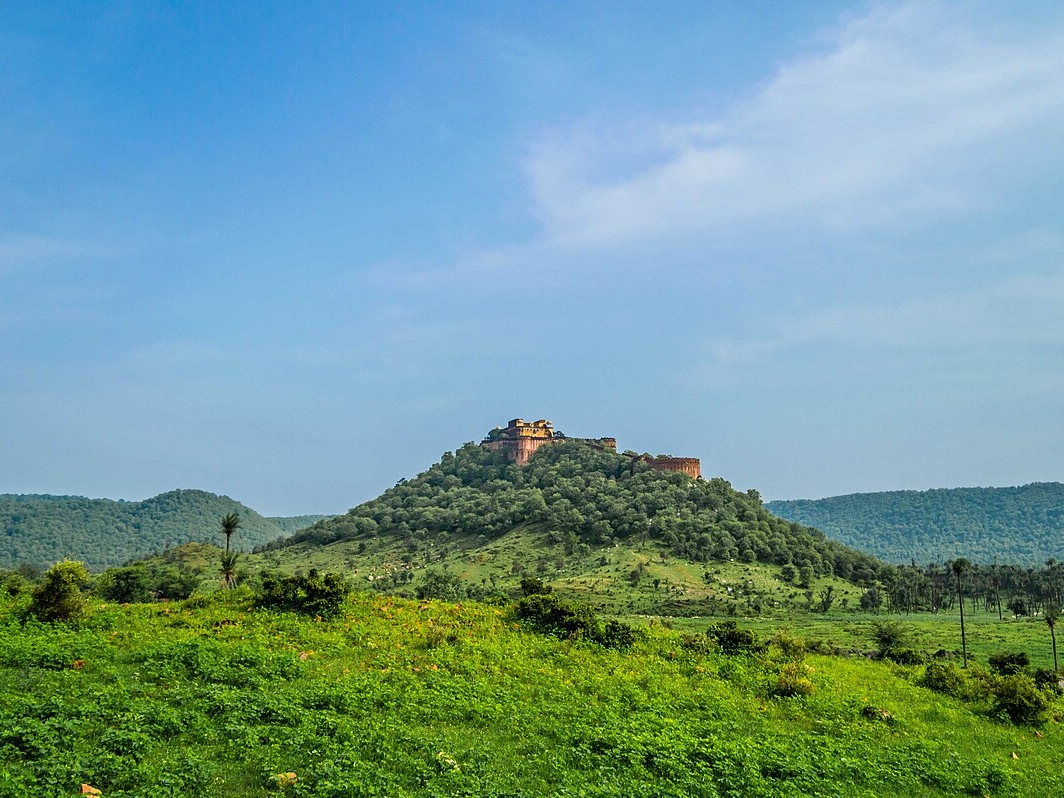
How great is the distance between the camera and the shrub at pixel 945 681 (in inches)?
1240

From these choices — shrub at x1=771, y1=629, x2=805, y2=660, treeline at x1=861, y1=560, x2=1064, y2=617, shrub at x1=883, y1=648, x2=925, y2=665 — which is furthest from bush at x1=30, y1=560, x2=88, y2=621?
treeline at x1=861, y1=560, x2=1064, y2=617

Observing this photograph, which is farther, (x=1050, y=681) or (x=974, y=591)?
(x=974, y=591)

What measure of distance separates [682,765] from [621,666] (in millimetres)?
9182

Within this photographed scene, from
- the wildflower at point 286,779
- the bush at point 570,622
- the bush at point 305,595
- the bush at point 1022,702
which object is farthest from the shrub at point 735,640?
the wildflower at point 286,779

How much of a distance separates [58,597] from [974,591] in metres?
189

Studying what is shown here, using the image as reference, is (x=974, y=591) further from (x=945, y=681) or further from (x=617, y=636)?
(x=617, y=636)

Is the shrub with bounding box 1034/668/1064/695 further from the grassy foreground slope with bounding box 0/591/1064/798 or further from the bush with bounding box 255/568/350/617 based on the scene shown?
the bush with bounding box 255/568/350/617

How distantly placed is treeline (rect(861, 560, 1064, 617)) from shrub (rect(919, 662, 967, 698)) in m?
127

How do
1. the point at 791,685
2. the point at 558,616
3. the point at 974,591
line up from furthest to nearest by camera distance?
1. the point at 974,591
2. the point at 558,616
3. the point at 791,685

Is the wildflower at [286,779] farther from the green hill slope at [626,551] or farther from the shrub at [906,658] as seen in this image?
the green hill slope at [626,551]

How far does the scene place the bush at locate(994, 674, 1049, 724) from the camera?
93.4 feet

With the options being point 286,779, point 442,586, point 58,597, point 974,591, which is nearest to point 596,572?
point 442,586

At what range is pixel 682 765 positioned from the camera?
63.5 feet

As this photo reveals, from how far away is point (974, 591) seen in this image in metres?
168
